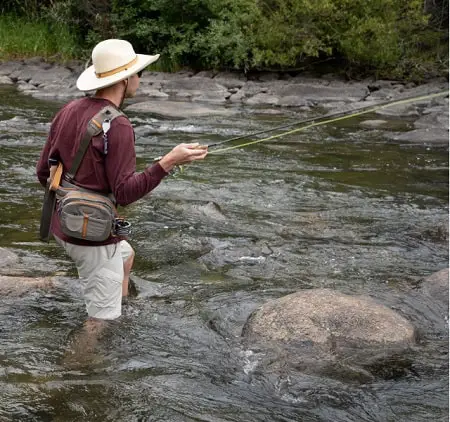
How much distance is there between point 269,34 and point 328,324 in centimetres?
1586

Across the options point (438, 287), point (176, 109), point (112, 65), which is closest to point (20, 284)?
point (112, 65)

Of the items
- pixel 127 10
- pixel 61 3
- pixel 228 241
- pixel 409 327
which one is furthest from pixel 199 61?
pixel 409 327

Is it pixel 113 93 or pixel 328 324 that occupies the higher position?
pixel 113 93

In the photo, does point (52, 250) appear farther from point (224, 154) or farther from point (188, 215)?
point (224, 154)

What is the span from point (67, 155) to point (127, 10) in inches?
748

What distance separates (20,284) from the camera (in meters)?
5.16

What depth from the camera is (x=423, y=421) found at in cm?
377

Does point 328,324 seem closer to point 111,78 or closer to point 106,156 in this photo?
point 106,156

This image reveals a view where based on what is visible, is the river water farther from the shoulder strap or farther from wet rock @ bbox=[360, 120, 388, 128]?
wet rock @ bbox=[360, 120, 388, 128]

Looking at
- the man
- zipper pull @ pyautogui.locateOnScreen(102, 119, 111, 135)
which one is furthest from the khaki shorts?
zipper pull @ pyautogui.locateOnScreen(102, 119, 111, 135)

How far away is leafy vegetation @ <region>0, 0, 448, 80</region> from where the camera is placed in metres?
19.2

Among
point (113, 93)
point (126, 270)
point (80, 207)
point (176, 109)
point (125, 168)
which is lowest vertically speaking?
point (176, 109)

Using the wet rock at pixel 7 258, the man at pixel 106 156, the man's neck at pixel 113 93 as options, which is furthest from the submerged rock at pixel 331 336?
the wet rock at pixel 7 258

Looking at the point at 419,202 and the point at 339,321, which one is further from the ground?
the point at 339,321
